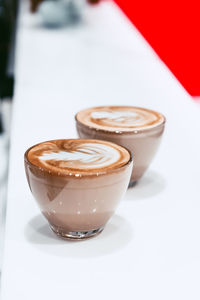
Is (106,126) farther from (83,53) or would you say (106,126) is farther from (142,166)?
(83,53)

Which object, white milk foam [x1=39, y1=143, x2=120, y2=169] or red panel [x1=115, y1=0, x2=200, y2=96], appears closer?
white milk foam [x1=39, y1=143, x2=120, y2=169]

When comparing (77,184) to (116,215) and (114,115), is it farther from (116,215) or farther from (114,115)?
(114,115)

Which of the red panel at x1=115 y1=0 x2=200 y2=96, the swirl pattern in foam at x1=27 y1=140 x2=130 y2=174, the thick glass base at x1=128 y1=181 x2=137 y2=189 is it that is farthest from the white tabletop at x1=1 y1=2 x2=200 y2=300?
the red panel at x1=115 y1=0 x2=200 y2=96

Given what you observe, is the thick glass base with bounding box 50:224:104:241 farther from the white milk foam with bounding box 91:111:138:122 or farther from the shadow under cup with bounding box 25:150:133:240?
the white milk foam with bounding box 91:111:138:122

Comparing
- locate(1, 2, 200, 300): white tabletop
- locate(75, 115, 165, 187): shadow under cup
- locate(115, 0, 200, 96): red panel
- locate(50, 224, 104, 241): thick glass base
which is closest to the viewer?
locate(1, 2, 200, 300): white tabletop

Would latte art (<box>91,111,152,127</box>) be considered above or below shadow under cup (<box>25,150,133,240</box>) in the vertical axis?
above

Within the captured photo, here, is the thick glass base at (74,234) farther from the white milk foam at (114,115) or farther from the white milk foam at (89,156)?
the white milk foam at (114,115)

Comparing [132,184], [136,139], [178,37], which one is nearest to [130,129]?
[136,139]

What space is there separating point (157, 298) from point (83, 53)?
1644 mm

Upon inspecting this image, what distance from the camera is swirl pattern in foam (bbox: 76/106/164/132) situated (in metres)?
0.93

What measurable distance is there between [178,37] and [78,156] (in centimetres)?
150

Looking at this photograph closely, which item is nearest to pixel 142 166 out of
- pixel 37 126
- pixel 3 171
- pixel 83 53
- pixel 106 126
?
pixel 106 126

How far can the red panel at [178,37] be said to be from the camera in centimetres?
203

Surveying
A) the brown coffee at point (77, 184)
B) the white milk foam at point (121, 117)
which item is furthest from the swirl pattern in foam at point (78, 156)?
the white milk foam at point (121, 117)
